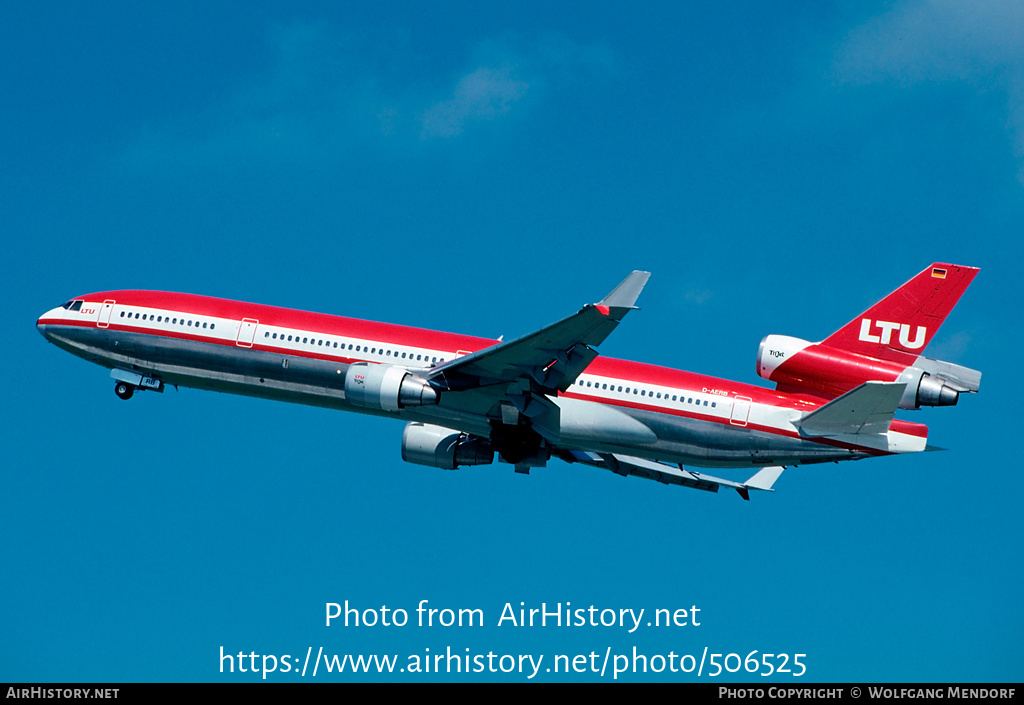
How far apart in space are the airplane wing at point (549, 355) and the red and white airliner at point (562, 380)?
0.05 m

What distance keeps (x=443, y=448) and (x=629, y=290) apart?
38.5 ft

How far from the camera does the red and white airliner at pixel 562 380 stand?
36562 millimetres

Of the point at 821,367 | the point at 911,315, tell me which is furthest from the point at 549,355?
the point at 911,315

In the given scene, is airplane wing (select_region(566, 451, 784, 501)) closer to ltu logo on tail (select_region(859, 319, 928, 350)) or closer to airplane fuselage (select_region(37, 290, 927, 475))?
airplane fuselage (select_region(37, 290, 927, 475))

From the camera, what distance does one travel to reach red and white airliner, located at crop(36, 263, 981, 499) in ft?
120

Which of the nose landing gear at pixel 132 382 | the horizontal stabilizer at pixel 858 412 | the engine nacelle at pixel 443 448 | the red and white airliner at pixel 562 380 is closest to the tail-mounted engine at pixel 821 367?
the red and white airliner at pixel 562 380

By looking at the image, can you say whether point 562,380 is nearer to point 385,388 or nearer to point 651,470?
point 385,388

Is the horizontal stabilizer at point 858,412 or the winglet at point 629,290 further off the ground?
the winglet at point 629,290

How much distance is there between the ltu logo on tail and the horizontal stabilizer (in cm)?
306

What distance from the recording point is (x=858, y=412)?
35875 mm

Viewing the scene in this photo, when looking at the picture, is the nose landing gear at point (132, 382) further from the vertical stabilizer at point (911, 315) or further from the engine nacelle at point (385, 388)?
the vertical stabilizer at point (911, 315)

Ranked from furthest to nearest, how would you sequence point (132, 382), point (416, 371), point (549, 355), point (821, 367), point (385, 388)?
1. point (132, 382)
2. point (416, 371)
3. point (821, 367)
4. point (385, 388)
5. point (549, 355)
